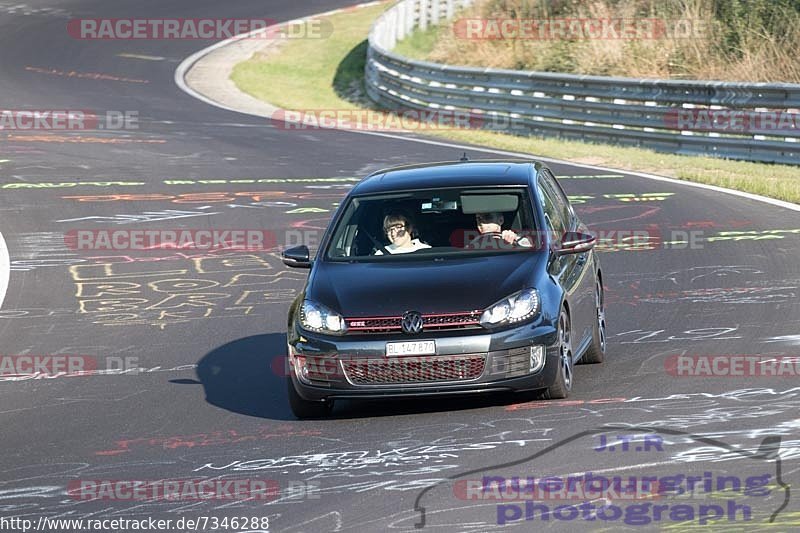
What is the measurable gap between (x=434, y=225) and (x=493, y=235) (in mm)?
461

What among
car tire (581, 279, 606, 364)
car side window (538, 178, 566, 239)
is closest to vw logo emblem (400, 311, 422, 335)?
car side window (538, 178, 566, 239)

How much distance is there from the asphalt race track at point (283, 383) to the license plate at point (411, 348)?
0.44 metres

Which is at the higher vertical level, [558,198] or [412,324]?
[558,198]

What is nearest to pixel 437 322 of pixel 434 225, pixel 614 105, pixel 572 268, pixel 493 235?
pixel 493 235

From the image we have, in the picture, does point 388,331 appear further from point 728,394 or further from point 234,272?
point 234,272

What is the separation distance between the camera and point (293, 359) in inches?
378

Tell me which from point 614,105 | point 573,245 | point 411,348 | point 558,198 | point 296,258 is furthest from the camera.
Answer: point 614,105

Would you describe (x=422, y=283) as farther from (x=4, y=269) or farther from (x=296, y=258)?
(x=4, y=269)

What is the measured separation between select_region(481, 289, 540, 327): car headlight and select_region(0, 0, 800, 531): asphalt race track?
1.87ft

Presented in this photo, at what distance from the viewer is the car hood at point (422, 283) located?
9.35m

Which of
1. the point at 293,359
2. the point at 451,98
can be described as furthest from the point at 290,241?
the point at 451,98

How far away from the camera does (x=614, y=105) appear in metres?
26.8

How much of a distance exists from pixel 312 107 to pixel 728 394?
1052 inches

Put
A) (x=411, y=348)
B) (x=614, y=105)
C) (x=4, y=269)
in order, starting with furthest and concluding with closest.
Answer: (x=614, y=105)
(x=4, y=269)
(x=411, y=348)
